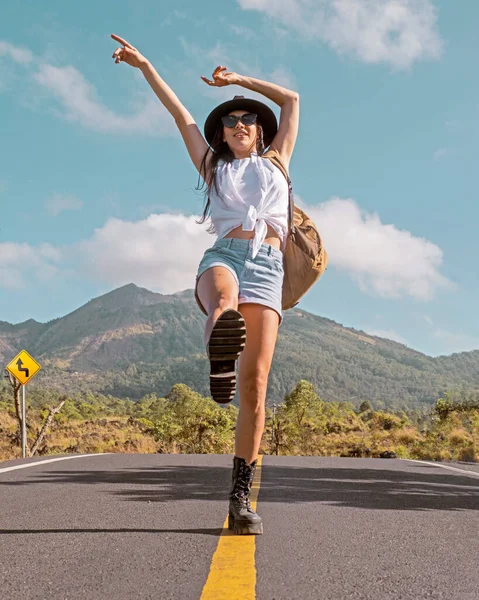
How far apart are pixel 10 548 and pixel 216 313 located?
1.49 m

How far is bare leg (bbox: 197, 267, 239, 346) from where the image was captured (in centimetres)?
333

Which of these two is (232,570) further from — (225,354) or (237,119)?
(237,119)

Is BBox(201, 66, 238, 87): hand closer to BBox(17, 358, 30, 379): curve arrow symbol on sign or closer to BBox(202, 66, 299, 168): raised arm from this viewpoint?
BBox(202, 66, 299, 168): raised arm

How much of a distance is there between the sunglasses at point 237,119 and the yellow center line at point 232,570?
7.32ft

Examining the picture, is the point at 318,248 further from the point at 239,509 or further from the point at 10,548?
the point at 10,548

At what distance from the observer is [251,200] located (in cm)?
374

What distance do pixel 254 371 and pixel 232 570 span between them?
102 cm

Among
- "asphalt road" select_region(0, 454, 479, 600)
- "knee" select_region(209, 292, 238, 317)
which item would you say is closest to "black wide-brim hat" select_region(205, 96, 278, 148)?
"knee" select_region(209, 292, 238, 317)

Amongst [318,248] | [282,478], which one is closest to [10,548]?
[318,248]

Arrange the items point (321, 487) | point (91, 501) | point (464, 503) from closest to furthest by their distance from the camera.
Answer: point (91, 501)
point (464, 503)
point (321, 487)

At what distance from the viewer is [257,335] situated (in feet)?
11.7

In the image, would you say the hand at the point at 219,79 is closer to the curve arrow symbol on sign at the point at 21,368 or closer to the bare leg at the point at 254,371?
the bare leg at the point at 254,371

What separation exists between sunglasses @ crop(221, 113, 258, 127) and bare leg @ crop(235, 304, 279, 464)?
1.10 metres

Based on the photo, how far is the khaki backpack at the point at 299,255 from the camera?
3.97 metres
